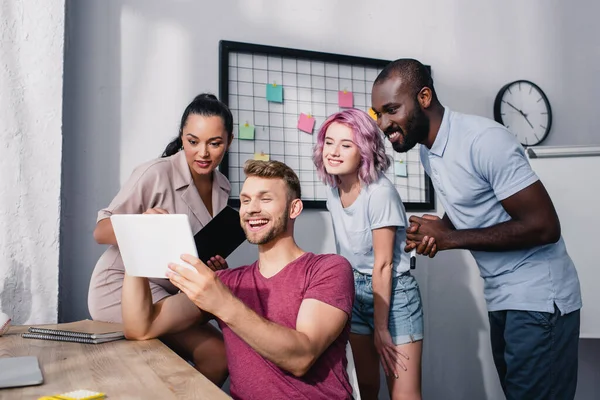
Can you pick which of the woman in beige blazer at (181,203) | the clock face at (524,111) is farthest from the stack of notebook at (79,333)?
the clock face at (524,111)

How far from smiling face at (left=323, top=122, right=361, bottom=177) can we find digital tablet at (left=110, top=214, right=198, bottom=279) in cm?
81

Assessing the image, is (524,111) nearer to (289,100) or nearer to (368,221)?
(289,100)

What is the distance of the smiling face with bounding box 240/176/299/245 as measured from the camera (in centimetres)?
135

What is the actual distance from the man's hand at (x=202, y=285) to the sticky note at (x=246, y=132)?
1.27m

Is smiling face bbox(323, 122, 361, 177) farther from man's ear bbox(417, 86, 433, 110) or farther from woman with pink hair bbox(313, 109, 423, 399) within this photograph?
man's ear bbox(417, 86, 433, 110)

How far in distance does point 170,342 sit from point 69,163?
82 cm

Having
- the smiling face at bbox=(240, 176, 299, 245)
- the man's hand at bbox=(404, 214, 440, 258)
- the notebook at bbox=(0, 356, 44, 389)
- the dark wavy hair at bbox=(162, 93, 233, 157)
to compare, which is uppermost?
the dark wavy hair at bbox=(162, 93, 233, 157)

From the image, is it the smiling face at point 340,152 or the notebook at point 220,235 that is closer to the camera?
the notebook at point 220,235

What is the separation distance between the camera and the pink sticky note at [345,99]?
2.51 m

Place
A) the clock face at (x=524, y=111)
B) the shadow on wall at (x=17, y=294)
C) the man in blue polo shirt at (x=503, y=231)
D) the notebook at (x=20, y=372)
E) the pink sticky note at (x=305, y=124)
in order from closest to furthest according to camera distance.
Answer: the notebook at (x=20, y=372)
the man in blue polo shirt at (x=503, y=231)
the shadow on wall at (x=17, y=294)
the pink sticky note at (x=305, y=124)
the clock face at (x=524, y=111)

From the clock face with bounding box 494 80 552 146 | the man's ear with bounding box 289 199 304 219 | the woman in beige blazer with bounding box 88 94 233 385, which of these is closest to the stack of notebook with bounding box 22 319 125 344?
the woman in beige blazer with bounding box 88 94 233 385

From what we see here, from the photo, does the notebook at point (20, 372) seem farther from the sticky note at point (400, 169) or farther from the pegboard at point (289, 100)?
the sticky note at point (400, 169)

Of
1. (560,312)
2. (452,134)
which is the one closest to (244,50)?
(452,134)

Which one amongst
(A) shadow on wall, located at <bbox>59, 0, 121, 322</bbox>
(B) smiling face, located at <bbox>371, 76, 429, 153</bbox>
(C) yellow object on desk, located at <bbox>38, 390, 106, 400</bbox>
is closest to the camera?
(C) yellow object on desk, located at <bbox>38, 390, 106, 400</bbox>
